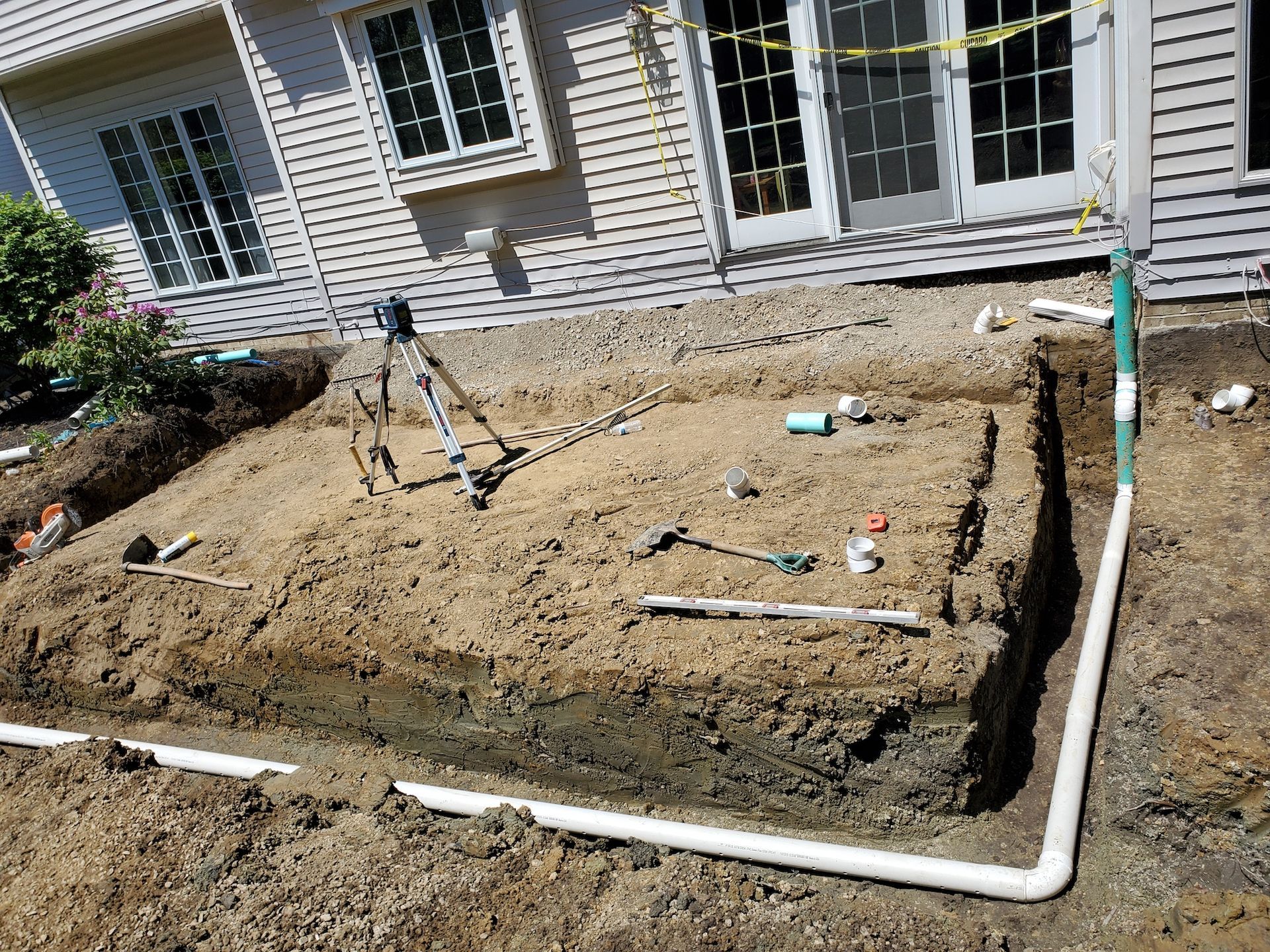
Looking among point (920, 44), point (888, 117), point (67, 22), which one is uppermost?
point (67, 22)

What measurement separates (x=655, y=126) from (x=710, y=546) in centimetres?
438

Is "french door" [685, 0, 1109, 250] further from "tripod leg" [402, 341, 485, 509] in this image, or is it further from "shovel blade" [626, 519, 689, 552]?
"shovel blade" [626, 519, 689, 552]

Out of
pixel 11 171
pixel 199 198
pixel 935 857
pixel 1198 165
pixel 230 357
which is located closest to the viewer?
pixel 935 857

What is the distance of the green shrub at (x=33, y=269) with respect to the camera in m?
8.37

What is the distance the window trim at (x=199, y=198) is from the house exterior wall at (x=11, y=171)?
4.42 meters

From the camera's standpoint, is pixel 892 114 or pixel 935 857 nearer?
pixel 935 857

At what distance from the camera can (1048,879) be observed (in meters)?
2.97

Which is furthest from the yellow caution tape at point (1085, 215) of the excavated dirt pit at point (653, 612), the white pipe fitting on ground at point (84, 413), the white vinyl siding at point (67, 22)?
the white pipe fitting on ground at point (84, 413)

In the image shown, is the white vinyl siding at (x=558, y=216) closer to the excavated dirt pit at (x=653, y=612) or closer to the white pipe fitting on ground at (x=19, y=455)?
the excavated dirt pit at (x=653, y=612)

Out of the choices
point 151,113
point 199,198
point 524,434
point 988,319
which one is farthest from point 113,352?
point 988,319

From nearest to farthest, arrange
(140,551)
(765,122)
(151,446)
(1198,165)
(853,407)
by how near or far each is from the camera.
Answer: (1198,165) → (853,407) → (140,551) → (765,122) → (151,446)

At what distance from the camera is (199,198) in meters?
10.0

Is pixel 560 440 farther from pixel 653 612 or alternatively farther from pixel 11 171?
pixel 11 171

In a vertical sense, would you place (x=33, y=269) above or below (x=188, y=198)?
below
